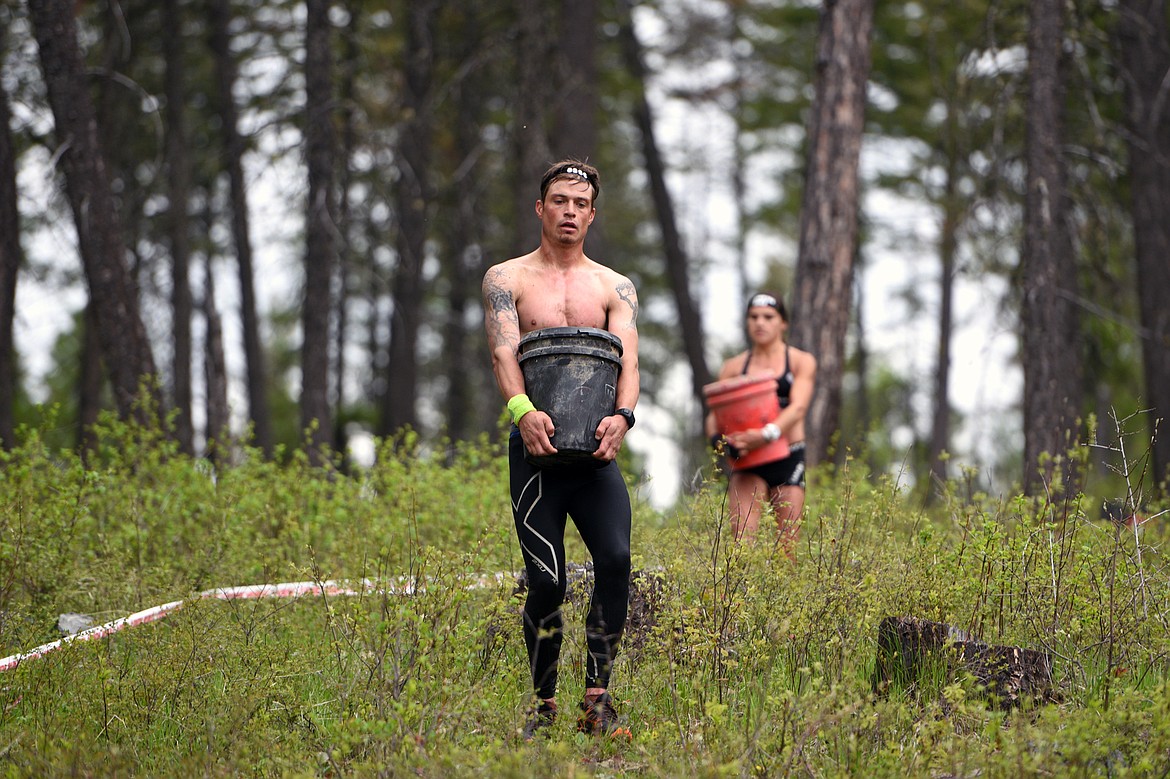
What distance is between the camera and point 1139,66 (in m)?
14.3

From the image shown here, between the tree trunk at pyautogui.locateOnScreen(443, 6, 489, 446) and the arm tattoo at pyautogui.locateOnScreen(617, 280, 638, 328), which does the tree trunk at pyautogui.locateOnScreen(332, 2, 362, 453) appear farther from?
the arm tattoo at pyautogui.locateOnScreen(617, 280, 638, 328)

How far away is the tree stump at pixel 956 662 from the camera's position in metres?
5.28

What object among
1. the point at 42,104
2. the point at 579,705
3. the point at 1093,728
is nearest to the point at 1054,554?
the point at 1093,728

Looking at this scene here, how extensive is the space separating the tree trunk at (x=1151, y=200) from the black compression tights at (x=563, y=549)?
414 inches

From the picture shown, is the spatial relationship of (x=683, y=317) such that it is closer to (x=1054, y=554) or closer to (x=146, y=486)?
(x=146, y=486)

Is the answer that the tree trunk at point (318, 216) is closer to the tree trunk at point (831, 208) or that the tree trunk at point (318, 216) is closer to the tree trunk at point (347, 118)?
the tree trunk at point (347, 118)

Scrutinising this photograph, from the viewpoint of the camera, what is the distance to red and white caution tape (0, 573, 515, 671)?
574cm

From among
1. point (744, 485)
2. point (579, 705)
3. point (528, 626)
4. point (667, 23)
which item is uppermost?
point (667, 23)

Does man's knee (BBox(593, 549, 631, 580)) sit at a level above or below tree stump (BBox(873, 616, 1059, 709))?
above

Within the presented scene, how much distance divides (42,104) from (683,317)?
31.7 ft

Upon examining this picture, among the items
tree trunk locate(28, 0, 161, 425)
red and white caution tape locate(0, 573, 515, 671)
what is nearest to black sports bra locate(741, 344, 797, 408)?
red and white caution tape locate(0, 573, 515, 671)

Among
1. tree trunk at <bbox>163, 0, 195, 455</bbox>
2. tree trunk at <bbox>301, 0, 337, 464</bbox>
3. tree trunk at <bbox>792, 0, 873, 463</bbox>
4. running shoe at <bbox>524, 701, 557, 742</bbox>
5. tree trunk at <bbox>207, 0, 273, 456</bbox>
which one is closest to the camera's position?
running shoe at <bbox>524, 701, 557, 742</bbox>

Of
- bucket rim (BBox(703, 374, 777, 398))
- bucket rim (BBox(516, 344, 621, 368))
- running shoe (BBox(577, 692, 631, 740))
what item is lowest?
running shoe (BBox(577, 692, 631, 740))

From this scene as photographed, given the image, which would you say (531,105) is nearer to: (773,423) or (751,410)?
(751,410)
